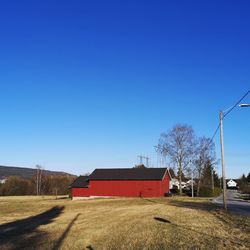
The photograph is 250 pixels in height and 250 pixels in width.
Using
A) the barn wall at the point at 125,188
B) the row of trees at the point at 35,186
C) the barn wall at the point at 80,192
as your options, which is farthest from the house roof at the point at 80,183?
the row of trees at the point at 35,186

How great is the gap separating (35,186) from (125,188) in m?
51.7

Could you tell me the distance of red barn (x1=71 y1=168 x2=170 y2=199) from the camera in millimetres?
71375

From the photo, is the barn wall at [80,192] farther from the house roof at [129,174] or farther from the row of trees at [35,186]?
the row of trees at [35,186]

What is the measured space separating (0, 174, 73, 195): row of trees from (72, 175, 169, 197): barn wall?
30656 millimetres

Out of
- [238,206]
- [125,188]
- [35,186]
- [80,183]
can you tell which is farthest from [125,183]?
[35,186]

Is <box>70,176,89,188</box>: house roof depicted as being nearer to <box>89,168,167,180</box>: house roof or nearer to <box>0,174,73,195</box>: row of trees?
<box>89,168,167,180</box>: house roof

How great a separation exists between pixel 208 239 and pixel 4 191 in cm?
9752

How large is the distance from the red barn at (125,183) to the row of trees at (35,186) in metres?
29.9

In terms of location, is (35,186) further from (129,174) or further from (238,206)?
(238,206)

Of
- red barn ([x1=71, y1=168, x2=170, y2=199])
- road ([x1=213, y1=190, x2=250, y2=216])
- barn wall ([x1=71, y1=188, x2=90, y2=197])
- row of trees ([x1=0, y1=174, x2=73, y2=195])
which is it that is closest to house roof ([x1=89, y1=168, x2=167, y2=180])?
red barn ([x1=71, y1=168, x2=170, y2=199])

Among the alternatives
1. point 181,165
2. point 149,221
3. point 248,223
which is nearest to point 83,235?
point 149,221

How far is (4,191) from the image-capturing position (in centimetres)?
10769

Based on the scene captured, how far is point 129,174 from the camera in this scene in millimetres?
73812

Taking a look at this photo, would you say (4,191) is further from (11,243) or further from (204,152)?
(11,243)
